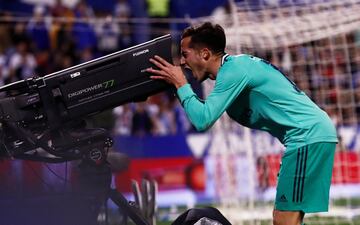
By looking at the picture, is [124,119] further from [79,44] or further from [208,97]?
[208,97]

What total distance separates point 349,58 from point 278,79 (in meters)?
8.38

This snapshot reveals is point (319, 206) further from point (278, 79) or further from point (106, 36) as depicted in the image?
point (106, 36)

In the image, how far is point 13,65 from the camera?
55.4 feet

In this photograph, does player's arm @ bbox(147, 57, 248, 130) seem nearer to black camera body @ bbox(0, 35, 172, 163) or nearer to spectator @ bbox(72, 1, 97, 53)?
black camera body @ bbox(0, 35, 172, 163)

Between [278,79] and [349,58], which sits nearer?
[278,79]

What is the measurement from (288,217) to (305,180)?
22 cm

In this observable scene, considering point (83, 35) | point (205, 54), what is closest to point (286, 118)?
point (205, 54)

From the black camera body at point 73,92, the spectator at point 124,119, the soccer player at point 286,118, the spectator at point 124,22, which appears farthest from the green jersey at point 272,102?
the spectator at point 124,22

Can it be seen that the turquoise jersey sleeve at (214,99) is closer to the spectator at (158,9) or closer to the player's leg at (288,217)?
the player's leg at (288,217)

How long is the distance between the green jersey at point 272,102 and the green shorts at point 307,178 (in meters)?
0.05

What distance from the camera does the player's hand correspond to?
4953 mm

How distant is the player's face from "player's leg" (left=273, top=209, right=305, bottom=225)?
855mm

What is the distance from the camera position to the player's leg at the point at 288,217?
517cm

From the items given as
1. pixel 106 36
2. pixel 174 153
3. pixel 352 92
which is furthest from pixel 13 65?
pixel 352 92
